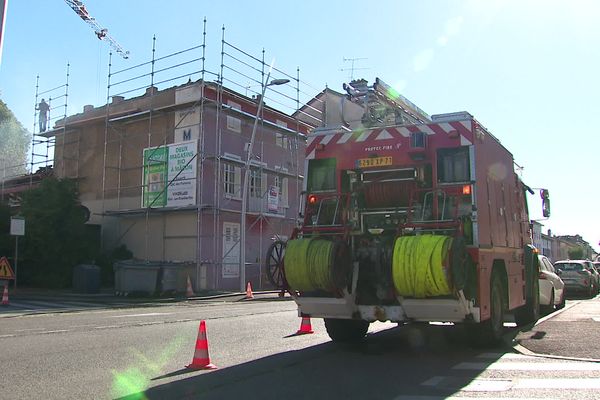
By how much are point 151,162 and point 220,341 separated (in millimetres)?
19122

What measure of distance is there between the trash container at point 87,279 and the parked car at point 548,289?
54.4ft

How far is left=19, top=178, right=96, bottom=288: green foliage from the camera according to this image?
82.9 ft

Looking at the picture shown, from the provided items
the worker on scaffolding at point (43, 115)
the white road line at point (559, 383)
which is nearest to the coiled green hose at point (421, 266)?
the white road line at point (559, 383)

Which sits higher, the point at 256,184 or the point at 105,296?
the point at 256,184

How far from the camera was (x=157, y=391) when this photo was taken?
6.32m

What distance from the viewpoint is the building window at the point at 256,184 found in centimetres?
2964

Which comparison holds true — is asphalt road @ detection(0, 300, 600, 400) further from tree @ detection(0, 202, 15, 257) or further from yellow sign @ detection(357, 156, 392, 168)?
tree @ detection(0, 202, 15, 257)

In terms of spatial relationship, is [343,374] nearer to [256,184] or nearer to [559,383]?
[559,383]

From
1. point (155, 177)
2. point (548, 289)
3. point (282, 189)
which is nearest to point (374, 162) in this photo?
point (548, 289)

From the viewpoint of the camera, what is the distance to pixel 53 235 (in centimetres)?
2530

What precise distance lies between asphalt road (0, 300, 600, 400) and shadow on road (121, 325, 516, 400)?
0.01 m

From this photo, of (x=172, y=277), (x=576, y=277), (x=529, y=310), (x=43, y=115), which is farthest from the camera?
(x=43, y=115)

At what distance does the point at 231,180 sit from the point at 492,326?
2073 cm

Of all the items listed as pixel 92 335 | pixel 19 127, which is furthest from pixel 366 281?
pixel 19 127
